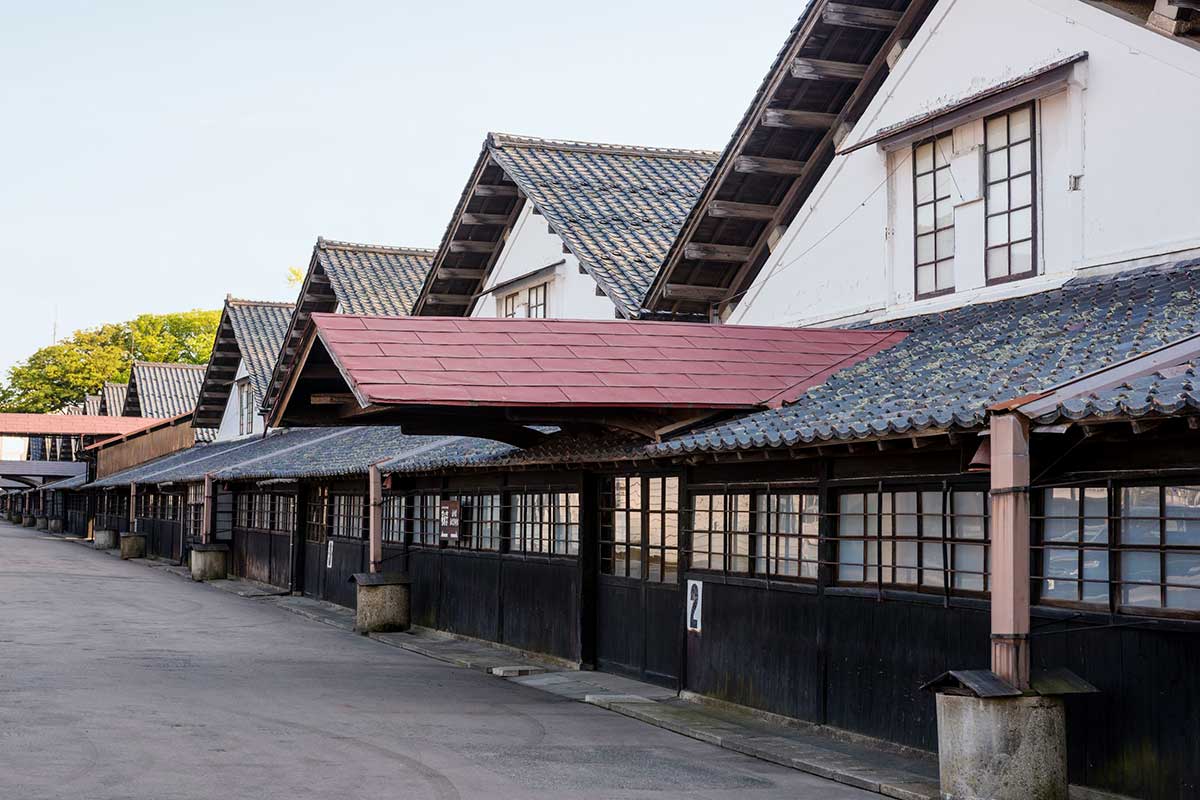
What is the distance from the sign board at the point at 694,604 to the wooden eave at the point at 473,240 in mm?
11659

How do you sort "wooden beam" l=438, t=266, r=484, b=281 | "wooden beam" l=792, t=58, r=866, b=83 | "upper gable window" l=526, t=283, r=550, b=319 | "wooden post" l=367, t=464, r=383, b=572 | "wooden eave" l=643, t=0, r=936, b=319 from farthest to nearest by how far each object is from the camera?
1. "wooden beam" l=438, t=266, r=484, b=281
2. "upper gable window" l=526, t=283, r=550, b=319
3. "wooden post" l=367, t=464, r=383, b=572
4. "wooden beam" l=792, t=58, r=866, b=83
5. "wooden eave" l=643, t=0, r=936, b=319

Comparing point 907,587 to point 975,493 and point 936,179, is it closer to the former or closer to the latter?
point 975,493

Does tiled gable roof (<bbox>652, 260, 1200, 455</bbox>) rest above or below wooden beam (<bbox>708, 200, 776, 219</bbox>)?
below

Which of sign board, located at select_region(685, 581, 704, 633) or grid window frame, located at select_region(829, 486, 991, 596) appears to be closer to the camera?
grid window frame, located at select_region(829, 486, 991, 596)

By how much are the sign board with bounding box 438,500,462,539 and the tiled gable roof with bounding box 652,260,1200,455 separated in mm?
8971

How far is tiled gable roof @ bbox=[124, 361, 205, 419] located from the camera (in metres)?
65.1

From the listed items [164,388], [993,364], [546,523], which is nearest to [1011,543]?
[993,364]

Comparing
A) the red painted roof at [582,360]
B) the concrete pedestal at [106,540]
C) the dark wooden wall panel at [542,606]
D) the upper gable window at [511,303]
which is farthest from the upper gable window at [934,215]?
the concrete pedestal at [106,540]

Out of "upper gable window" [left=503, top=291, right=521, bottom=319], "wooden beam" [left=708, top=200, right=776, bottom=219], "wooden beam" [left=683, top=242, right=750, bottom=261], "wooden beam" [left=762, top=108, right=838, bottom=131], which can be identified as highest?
"wooden beam" [left=762, top=108, right=838, bottom=131]

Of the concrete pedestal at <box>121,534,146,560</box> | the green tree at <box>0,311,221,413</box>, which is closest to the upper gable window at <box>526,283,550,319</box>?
the concrete pedestal at <box>121,534,146,560</box>

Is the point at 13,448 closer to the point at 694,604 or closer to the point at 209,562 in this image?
the point at 209,562

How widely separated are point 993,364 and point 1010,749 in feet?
11.3

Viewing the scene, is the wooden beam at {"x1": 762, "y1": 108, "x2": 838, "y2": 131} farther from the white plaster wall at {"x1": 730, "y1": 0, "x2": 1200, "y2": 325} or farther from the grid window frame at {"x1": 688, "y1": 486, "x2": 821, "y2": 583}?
the grid window frame at {"x1": 688, "y1": 486, "x2": 821, "y2": 583}

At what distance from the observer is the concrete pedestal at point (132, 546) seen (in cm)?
4747
